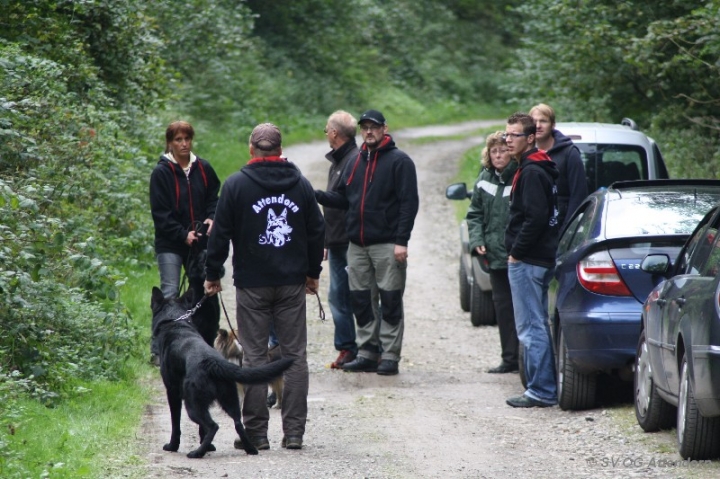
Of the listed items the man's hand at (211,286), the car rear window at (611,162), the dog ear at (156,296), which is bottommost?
the dog ear at (156,296)

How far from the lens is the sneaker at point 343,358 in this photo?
1015cm

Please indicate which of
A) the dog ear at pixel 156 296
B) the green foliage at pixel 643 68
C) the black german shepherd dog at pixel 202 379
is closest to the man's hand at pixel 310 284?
the black german shepherd dog at pixel 202 379

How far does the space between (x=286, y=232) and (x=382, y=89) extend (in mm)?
36474

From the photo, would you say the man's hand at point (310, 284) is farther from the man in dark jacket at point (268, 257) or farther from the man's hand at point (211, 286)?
the man's hand at point (211, 286)

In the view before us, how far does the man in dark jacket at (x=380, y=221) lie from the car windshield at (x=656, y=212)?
1.97m

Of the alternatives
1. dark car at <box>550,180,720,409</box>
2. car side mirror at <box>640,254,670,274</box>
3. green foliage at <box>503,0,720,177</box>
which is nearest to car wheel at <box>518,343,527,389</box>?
dark car at <box>550,180,720,409</box>

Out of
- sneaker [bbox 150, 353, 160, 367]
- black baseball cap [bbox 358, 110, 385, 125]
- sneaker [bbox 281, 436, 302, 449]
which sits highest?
black baseball cap [bbox 358, 110, 385, 125]

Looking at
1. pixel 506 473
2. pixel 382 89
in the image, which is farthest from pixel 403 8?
pixel 506 473

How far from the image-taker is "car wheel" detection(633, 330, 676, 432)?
23.6ft

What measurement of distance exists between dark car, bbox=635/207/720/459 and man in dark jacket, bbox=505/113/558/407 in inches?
42.1

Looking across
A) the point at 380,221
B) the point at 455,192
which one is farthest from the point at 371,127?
the point at 455,192

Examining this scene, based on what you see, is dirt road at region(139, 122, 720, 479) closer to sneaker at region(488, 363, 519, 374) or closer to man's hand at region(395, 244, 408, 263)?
sneaker at region(488, 363, 519, 374)

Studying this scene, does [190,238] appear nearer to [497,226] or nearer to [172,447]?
[172,447]

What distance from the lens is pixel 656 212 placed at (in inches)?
320
